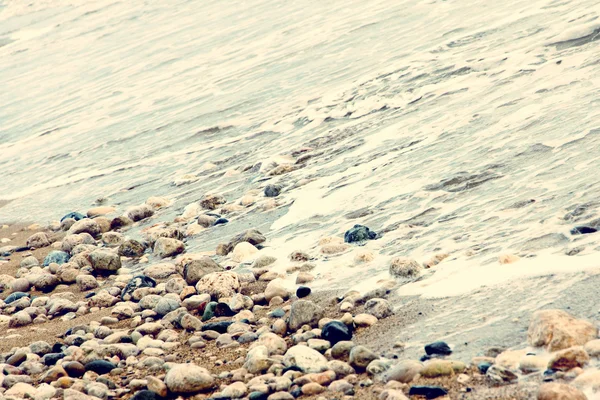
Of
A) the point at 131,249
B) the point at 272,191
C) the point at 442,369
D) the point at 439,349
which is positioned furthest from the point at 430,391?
the point at 272,191

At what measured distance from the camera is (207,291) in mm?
4605

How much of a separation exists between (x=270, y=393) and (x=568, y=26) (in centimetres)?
712

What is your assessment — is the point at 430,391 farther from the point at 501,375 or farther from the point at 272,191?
the point at 272,191

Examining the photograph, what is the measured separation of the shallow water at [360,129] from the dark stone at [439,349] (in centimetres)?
64

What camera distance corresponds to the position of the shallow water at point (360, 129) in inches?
183

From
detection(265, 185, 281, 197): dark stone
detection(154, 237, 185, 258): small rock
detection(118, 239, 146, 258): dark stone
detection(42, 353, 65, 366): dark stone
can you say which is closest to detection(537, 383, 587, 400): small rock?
detection(42, 353, 65, 366): dark stone

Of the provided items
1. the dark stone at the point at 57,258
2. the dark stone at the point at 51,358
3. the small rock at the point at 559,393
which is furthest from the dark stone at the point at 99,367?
the dark stone at the point at 57,258

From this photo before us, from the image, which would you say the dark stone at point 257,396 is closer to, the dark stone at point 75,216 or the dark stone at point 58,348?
the dark stone at point 58,348

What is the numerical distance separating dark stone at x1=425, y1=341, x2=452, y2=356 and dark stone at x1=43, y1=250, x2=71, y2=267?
11.5 ft

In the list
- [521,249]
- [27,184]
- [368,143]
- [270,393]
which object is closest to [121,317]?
[270,393]

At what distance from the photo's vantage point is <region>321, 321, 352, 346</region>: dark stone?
11.8 feet

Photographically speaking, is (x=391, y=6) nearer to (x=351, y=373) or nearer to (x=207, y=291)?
(x=207, y=291)

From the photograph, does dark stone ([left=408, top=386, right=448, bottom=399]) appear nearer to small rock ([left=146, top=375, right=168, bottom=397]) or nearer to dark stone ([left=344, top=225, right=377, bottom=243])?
small rock ([left=146, top=375, right=168, bottom=397])

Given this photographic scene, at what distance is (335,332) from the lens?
360 centimetres
